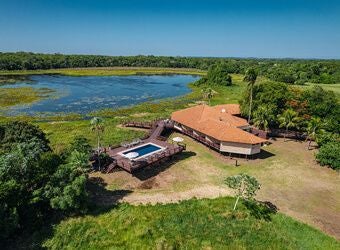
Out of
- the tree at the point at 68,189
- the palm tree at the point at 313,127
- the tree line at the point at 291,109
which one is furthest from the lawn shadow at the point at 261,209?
the palm tree at the point at 313,127

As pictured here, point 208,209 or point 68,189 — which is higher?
point 68,189

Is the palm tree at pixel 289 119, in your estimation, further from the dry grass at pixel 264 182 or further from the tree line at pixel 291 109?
the dry grass at pixel 264 182

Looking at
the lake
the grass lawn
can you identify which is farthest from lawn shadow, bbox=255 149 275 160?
the lake

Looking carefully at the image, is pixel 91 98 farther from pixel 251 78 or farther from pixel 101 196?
pixel 101 196

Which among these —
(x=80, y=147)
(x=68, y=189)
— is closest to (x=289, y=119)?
(x=80, y=147)

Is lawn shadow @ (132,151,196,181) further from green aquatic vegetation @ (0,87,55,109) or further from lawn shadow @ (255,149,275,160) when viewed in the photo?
green aquatic vegetation @ (0,87,55,109)

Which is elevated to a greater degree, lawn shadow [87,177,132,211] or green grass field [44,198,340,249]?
lawn shadow [87,177,132,211]
